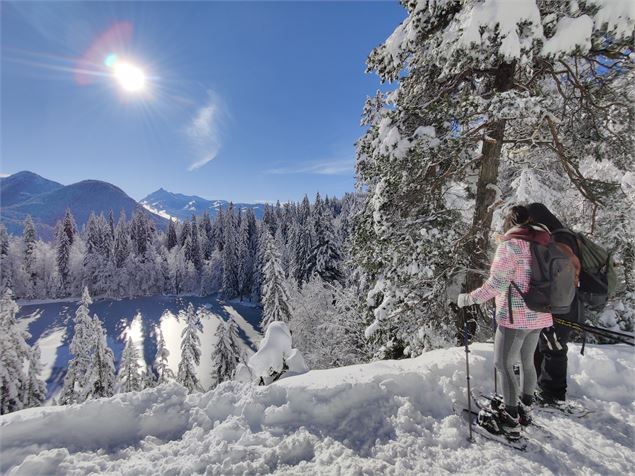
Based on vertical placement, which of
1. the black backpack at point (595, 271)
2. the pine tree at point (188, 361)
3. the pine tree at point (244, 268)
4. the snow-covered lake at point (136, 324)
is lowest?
the snow-covered lake at point (136, 324)

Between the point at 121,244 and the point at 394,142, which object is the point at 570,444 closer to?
the point at 394,142

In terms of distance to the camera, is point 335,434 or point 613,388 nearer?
point 335,434

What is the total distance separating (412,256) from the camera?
5770 mm

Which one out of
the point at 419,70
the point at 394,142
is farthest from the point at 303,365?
the point at 419,70

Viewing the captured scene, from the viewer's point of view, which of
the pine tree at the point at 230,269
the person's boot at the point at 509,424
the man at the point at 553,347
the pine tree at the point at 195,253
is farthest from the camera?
the pine tree at the point at 195,253

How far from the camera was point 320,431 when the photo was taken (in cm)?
323

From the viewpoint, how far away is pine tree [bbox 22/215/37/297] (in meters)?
65.7

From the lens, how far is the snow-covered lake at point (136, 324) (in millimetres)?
41156

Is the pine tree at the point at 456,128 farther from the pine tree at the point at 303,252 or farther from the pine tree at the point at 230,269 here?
the pine tree at the point at 230,269

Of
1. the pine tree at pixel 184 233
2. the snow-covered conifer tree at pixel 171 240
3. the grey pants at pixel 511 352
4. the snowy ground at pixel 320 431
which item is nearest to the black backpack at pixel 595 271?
the grey pants at pixel 511 352

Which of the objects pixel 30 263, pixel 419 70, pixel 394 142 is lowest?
pixel 30 263

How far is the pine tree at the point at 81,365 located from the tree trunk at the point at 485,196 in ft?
84.1

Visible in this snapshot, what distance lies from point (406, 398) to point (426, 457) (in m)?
0.72

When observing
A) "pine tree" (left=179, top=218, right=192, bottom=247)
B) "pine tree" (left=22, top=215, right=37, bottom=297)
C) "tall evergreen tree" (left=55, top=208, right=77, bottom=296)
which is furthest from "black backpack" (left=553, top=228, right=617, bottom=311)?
"pine tree" (left=179, top=218, right=192, bottom=247)
